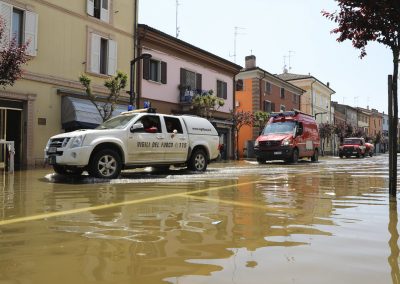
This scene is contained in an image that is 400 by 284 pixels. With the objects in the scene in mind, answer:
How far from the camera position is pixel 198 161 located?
12852 mm

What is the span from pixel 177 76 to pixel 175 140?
14746 mm

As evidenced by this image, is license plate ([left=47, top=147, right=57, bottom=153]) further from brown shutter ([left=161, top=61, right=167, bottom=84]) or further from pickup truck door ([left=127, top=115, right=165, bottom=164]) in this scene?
brown shutter ([left=161, top=61, right=167, bottom=84])

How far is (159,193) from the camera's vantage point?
295 inches

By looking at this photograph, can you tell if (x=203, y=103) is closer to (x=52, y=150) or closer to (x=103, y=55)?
(x=103, y=55)

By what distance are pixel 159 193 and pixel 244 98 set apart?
Result: 34.6 meters

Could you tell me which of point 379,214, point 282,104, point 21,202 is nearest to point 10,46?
point 21,202

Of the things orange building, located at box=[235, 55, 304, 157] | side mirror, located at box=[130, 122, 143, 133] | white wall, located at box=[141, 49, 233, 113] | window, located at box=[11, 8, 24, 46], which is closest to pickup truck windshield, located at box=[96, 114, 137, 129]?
side mirror, located at box=[130, 122, 143, 133]

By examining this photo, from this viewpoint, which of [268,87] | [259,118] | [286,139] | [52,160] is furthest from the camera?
[268,87]

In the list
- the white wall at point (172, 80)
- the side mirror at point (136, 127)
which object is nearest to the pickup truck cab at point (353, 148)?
the white wall at point (172, 80)

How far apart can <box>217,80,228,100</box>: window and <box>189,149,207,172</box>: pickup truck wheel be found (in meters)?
18.3

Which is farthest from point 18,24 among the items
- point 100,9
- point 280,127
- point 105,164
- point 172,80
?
point 280,127

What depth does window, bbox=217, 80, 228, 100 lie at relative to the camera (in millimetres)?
31000

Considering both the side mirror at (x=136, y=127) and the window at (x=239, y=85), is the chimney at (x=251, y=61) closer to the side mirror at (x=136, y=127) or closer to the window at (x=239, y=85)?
the window at (x=239, y=85)

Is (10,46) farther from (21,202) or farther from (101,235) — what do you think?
(101,235)
